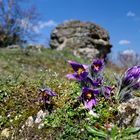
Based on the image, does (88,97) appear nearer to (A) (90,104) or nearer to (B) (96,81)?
(A) (90,104)

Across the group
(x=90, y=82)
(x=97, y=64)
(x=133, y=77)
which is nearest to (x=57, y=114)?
(x=90, y=82)

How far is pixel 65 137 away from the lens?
3457 millimetres

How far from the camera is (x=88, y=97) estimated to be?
379cm

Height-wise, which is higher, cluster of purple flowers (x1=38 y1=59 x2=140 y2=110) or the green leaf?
cluster of purple flowers (x1=38 y1=59 x2=140 y2=110)

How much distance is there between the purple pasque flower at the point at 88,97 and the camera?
3750 mm

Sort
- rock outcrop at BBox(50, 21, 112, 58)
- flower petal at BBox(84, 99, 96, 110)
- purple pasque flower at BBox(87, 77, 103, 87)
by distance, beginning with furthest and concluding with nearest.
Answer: rock outcrop at BBox(50, 21, 112, 58) → purple pasque flower at BBox(87, 77, 103, 87) → flower petal at BBox(84, 99, 96, 110)

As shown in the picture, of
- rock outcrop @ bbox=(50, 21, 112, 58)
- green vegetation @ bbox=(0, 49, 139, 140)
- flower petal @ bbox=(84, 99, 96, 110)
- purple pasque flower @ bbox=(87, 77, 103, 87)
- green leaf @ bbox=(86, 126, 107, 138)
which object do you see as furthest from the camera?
rock outcrop @ bbox=(50, 21, 112, 58)

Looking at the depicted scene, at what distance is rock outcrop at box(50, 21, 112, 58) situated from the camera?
19.9 metres

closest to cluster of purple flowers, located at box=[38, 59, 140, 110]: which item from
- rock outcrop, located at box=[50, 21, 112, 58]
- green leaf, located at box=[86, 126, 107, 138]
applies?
green leaf, located at box=[86, 126, 107, 138]

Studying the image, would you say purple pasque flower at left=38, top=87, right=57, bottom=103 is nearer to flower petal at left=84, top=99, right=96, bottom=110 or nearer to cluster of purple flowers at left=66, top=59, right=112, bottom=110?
cluster of purple flowers at left=66, top=59, right=112, bottom=110

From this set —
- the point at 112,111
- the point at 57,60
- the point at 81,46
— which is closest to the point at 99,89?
the point at 112,111

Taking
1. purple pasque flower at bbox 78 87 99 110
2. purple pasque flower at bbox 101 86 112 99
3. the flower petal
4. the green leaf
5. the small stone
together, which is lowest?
the green leaf

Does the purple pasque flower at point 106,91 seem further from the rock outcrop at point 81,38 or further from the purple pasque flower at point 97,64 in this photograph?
the rock outcrop at point 81,38

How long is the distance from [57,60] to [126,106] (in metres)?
12.7
